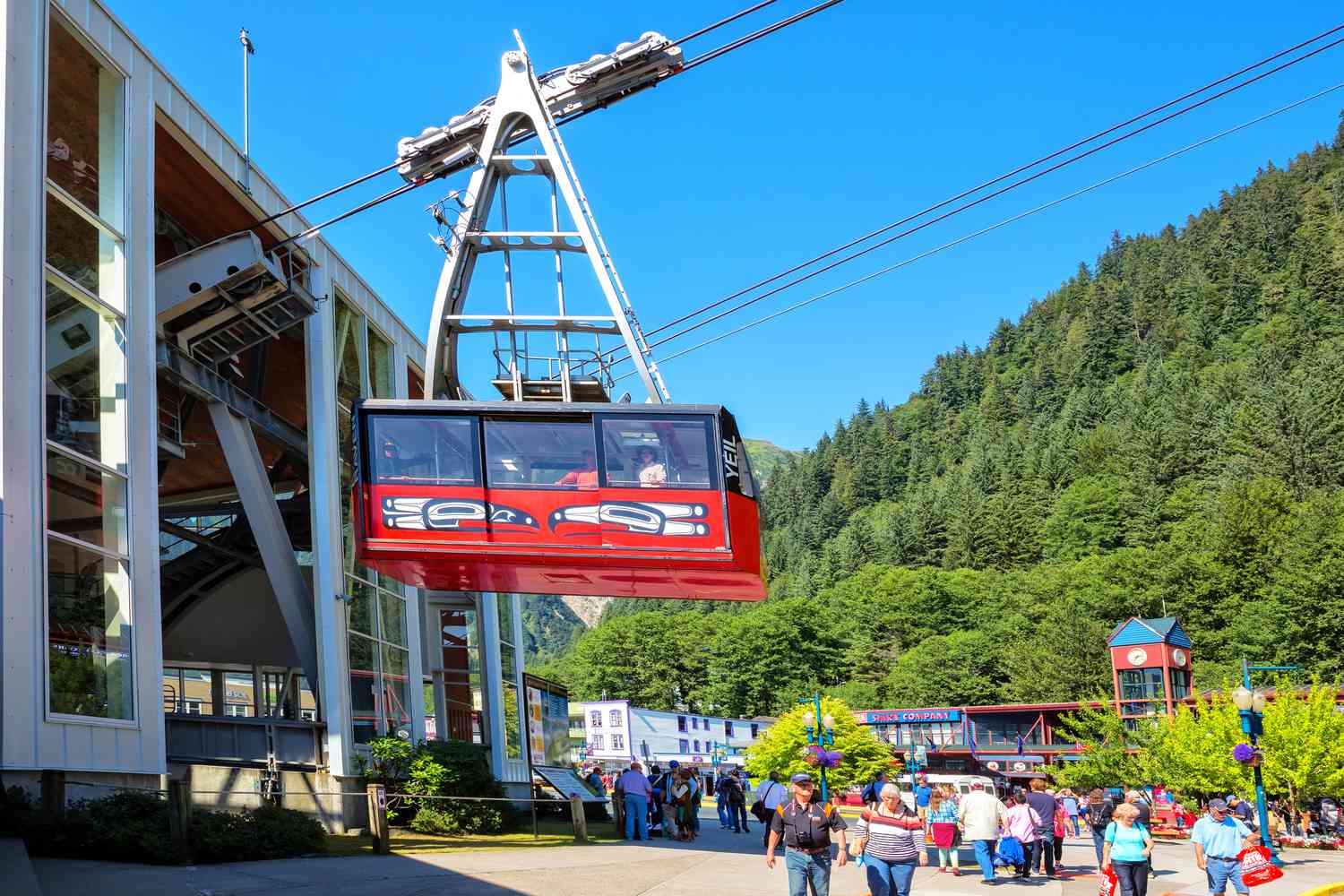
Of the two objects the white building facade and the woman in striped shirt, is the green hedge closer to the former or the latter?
the woman in striped shirt

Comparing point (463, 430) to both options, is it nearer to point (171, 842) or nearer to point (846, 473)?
point (171, 842)

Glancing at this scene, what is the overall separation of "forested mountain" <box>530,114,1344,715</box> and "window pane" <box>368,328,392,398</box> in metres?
A: 60.1

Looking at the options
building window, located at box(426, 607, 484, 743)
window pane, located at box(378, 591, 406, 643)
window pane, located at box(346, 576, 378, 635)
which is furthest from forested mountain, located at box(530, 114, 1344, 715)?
window pane, located at box(346, 576, 378, 635)

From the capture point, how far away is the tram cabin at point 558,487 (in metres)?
17.7

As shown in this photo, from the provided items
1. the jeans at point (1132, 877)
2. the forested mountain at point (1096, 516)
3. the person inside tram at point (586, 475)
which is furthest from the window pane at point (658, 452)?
the forested mountain at point (1096, 516)

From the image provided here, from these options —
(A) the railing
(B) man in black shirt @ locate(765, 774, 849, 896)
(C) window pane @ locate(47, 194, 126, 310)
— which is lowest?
(B) man in black shirt @ locate(765, 774, 849, 896)

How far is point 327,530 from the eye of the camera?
2708cm

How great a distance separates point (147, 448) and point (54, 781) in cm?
529

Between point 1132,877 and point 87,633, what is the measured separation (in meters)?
13.1

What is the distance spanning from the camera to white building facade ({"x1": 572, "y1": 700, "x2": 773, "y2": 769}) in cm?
9119

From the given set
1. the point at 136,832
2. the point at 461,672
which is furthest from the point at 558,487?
the point at 461,672

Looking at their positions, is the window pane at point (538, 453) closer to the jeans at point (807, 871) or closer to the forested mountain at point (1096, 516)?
the jeans at point (807, 871)

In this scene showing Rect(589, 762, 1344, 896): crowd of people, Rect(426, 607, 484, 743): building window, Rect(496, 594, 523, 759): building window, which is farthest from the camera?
Rect(496, 594, 523, 759): building window

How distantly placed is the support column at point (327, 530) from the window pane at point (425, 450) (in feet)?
31.0
